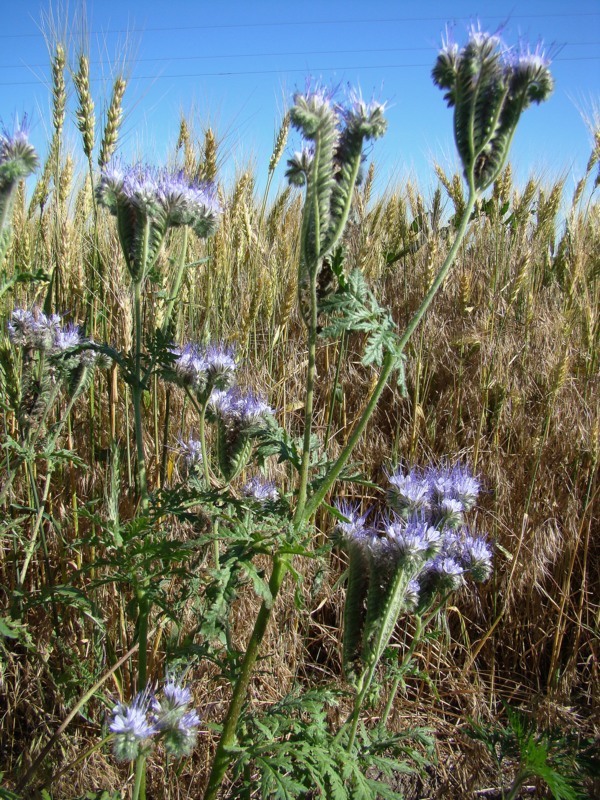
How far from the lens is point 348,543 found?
1546mm

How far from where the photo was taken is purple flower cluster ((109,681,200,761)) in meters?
1.29

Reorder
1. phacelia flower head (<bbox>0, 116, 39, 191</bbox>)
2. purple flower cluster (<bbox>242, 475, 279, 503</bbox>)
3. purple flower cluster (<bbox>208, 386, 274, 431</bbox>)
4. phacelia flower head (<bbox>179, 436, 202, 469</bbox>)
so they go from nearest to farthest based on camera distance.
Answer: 1. phacelia flower head (<bbox>0, 116, 39, 191</bbox>)
2. purple flower cluster (<bbox>208, 386, 274, 431</bbox>)
3. purple flower cluster (<bbox>242, 475, 279, 503</bbox>)
4. phacelia flower head (<bbox>179, 436, 202, 469</bbox>)

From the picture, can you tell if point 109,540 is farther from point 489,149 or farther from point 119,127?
point 119,127

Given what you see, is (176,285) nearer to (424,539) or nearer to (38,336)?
(38,336)

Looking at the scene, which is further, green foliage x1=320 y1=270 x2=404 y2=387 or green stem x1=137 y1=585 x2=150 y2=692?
green stem x1=137 y1=585 x2=150 y2=692

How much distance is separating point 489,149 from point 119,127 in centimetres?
164

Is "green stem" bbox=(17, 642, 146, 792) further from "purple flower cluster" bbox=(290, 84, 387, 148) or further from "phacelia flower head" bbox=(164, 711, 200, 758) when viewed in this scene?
"purple flower cluster" bbox=(290, 84, 387, 148)

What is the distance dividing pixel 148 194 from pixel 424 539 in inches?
42.3

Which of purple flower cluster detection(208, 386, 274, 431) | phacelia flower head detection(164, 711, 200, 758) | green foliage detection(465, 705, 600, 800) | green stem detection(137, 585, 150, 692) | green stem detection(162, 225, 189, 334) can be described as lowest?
green foliage detection(465, 705, 600, 800)

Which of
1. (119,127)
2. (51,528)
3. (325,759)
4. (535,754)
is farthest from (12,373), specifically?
(535,754)

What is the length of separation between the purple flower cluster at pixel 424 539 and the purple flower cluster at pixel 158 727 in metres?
0.52

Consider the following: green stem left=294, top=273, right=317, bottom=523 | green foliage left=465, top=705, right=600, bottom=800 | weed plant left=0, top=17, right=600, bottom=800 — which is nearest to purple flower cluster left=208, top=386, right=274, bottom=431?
weed plant left=0, top=17, right=600, bottom=800

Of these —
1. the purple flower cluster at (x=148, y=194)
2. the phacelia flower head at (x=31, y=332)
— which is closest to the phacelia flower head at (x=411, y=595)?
the purple flower cluster at (x=148, y=194)

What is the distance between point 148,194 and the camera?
1565 mm
